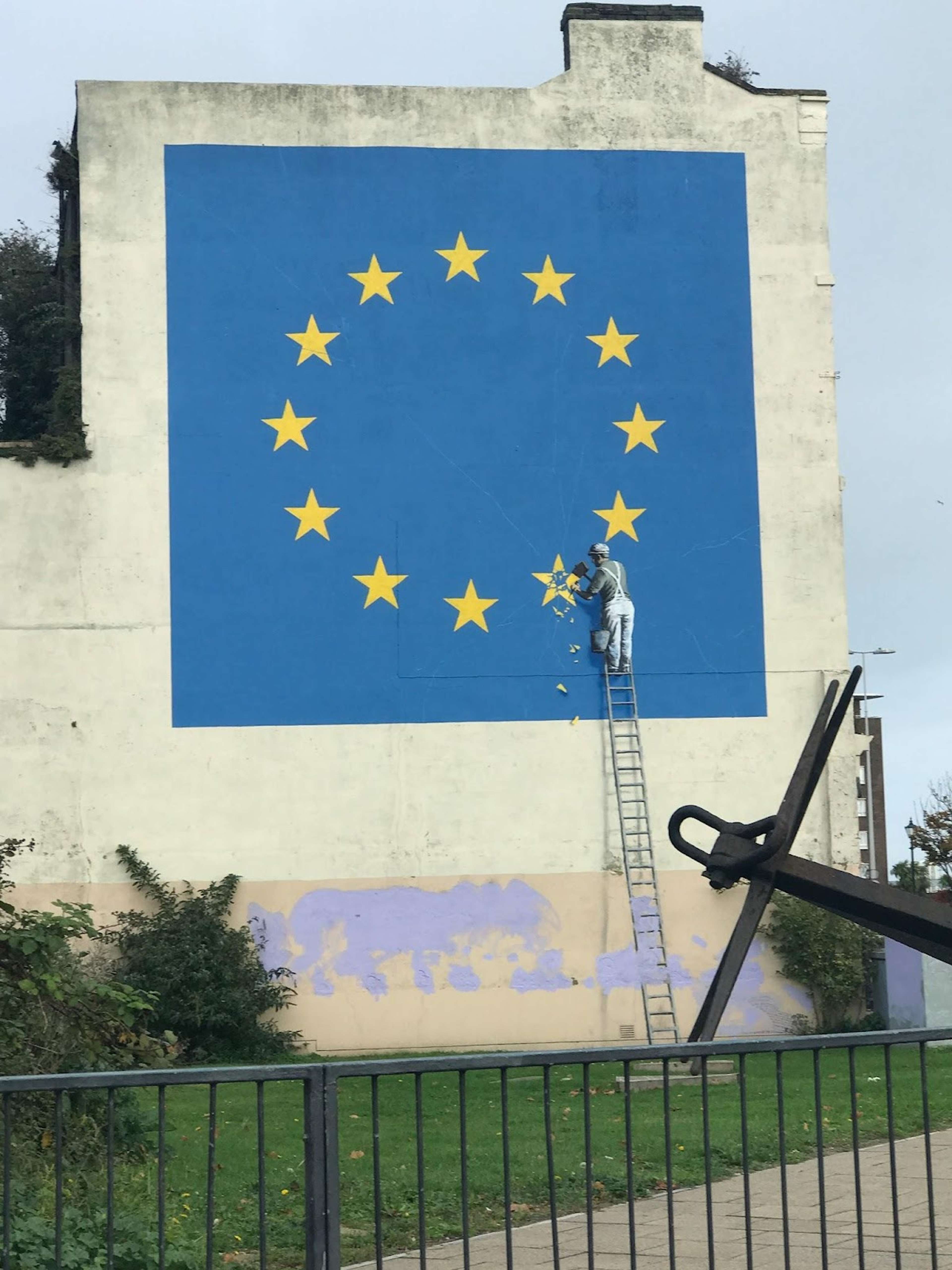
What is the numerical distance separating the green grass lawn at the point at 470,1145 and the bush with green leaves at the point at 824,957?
550 centimetres

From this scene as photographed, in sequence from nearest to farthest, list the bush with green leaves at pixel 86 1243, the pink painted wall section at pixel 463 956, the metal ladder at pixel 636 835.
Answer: the bush with green leaves at pixel 86 1243, the pink painted wall section at pixel 463 956, the metal ladder at pixel 636 835

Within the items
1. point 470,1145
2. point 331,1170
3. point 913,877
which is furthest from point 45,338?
point 913,877

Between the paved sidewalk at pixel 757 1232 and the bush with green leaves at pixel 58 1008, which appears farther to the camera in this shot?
the bush with green leaves at pixel 58 1008

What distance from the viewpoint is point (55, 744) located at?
72.0 ft

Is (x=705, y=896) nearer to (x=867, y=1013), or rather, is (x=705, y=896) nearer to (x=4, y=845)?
(x=867, y=1013)

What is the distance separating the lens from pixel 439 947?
22109mm

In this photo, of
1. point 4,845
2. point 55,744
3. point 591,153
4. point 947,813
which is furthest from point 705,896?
point 947,813

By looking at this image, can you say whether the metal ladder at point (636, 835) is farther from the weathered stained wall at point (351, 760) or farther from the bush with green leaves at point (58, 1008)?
the bush with green leaves at point (58, 1008)

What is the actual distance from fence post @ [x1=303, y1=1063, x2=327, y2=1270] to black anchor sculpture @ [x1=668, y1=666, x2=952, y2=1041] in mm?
2249

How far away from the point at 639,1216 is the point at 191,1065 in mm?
14194

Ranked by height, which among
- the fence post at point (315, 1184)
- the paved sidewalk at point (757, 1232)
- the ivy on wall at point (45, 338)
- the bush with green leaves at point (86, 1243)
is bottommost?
the paved sidewalk at point (757, 1232)

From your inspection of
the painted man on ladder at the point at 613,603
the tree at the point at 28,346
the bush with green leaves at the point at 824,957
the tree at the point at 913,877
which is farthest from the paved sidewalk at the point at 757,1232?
the tree at the point at 913,877

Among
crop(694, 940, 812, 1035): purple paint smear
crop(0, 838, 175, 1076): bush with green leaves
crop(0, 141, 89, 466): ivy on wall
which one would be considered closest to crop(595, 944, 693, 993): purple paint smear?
crop(694, 940, 812, 1035): purple paint smear

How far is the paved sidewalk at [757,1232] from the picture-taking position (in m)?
7.66
